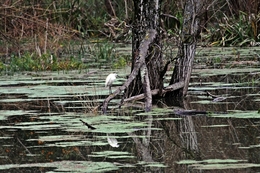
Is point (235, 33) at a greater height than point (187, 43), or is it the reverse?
point (187, 43)

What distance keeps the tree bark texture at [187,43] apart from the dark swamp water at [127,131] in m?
0.30

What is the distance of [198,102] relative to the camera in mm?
10164

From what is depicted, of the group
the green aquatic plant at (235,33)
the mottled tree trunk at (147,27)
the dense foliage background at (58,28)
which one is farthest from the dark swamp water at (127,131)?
the green aquatic plant at (235,33)

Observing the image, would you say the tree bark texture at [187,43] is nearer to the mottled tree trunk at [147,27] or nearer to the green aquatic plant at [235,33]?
the mottled tree trunk at [147,27]

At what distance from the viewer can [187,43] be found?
34.5 ft

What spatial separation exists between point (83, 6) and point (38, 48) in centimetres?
1091

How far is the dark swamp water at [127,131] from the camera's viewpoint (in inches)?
243

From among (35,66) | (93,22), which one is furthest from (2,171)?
(93,22)

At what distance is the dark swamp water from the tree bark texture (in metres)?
0.30

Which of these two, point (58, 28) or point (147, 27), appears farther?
point (58, 28)

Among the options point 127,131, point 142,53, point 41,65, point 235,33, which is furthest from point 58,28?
point 127,131

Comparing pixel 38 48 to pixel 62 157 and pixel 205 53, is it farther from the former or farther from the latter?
pixel 62 157

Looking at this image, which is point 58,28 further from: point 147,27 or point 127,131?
point 127,131

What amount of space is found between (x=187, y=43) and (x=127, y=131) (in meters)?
2.98
